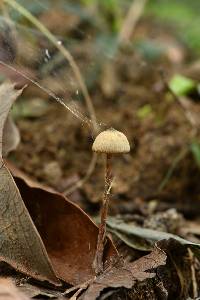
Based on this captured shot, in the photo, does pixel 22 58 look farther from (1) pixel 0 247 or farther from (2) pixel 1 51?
(1) pixel 0 247

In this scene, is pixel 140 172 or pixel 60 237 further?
pixel 140 172

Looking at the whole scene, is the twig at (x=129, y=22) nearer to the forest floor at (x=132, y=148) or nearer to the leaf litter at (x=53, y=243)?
the forest floor at (x=132, y=148)

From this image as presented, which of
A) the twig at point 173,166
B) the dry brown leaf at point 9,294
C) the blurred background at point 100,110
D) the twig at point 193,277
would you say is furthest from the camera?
the twig at point 173,166

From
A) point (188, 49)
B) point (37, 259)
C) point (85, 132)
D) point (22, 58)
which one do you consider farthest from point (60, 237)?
point (188, 49)

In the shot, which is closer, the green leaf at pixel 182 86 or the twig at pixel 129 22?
the green leaf at pixel 182 86

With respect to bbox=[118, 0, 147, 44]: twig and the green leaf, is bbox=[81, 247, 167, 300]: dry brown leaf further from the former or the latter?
bbox=[118, 0, 147, 44]: twig

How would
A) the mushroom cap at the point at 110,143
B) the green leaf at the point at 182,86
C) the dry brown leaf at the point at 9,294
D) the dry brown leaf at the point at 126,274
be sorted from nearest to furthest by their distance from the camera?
the dry brown leaf at the point at 9,294
the dry brown leaf at the point at 126,274
the mushroom cap at the point at 110,143
the green leaf at the point at 182,86

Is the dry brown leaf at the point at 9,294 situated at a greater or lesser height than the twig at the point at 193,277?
greater

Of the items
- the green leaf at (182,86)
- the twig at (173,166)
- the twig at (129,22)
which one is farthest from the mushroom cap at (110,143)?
the twig at (129,22)
